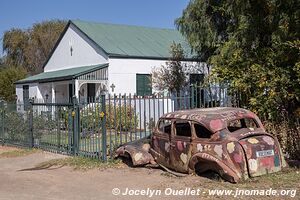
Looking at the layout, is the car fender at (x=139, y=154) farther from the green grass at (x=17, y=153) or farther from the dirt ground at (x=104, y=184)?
the green grass at (x=17, y=153)

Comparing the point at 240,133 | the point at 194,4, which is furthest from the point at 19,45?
the point at 240,133

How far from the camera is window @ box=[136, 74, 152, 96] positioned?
24438 mm

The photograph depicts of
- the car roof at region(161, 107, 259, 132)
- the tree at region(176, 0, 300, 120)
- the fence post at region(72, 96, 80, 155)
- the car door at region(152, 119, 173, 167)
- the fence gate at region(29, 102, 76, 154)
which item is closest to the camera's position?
the car roof at region(161, 107, 259, 132)

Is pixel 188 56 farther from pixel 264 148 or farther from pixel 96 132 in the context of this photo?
pixel 264 148

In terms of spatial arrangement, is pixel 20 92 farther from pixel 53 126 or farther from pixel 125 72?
pixel 53 126

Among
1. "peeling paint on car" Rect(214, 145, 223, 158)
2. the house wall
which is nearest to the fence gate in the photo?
"peeling paint on car" Rect(214, 145, 223, 158)

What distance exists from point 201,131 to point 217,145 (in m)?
0.72

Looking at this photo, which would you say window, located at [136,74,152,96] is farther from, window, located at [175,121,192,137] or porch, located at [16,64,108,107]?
window, located at [175,121,192,137]

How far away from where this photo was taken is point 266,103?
34.3 ft

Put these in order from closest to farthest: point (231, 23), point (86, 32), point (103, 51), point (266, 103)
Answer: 1. point (266, 103)
2. point (231, 23)
3. point (103, 51)
4. point (86, 32)

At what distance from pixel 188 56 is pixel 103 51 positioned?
16.7 feet

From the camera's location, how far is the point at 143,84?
24.6m

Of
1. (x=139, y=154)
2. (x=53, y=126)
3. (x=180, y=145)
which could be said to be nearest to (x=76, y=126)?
(x=53, y=126)

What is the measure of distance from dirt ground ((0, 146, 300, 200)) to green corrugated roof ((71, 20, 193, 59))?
14.4m
